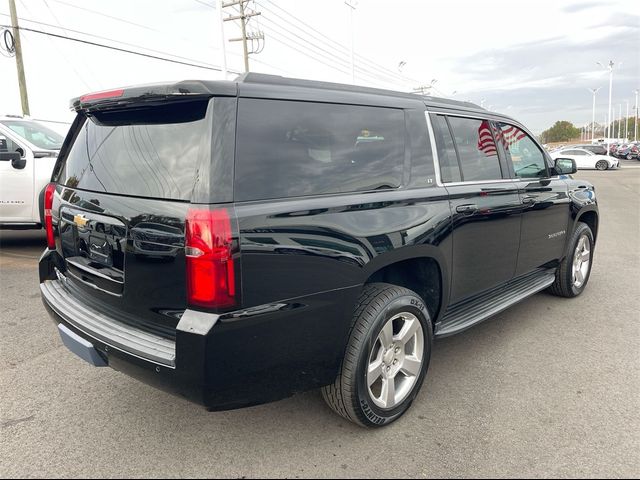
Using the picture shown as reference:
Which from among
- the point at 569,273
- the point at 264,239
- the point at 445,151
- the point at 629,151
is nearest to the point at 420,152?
the point at 445,151

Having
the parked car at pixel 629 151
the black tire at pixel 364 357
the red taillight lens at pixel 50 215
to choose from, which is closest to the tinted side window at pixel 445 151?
the black tire at pixel 364 357

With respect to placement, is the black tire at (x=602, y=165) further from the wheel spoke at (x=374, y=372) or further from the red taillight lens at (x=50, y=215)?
the red taillight lens at (x=50, y=215)

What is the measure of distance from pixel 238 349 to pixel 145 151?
3.61 ft

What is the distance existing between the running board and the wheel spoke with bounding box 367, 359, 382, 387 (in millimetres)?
647

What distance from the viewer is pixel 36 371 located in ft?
11.8

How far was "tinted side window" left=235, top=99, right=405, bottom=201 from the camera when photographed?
7.63ft

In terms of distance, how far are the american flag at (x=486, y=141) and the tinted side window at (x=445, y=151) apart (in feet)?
1.53

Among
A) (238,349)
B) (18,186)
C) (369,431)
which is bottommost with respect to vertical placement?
(369,431)

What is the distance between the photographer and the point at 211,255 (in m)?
2.15

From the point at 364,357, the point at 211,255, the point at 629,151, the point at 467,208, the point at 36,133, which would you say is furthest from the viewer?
the point at 629,151

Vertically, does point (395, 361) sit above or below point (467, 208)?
below

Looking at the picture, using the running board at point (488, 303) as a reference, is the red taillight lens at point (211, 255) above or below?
above

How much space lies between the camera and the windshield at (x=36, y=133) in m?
7.26

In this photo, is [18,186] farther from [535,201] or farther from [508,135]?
[535,201]
